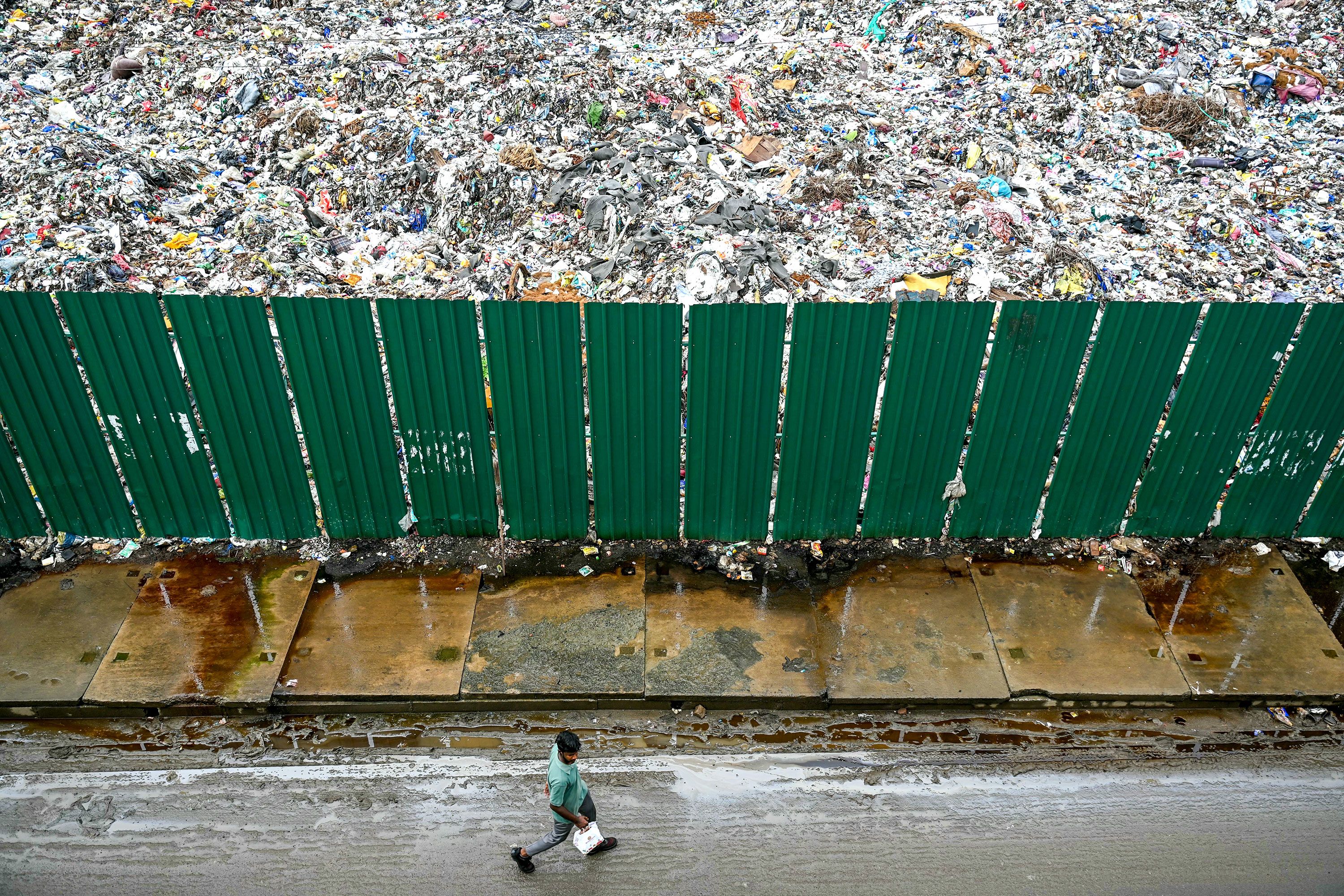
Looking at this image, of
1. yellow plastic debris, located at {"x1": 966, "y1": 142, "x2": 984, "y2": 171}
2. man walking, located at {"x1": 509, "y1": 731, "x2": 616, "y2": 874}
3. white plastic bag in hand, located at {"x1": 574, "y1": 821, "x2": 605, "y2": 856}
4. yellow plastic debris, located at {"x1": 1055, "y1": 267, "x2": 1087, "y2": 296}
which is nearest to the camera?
man walking, located at {"x1": 509, "y1": 731, "x2": 616, "y2": 874}

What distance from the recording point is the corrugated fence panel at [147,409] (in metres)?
4.89

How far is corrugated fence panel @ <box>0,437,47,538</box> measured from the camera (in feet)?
17.8

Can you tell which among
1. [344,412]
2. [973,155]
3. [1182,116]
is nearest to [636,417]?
[344,412]

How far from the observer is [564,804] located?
366 cm

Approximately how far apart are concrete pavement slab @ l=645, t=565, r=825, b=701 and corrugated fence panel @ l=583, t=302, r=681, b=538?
1.37ft

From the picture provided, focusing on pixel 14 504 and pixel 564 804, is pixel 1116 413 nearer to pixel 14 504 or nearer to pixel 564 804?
pixel 564 804

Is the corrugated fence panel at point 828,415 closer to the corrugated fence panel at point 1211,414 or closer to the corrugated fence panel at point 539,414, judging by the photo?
the corrugated fence panel at point 539,414

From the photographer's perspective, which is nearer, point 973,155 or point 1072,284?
point 1072,284

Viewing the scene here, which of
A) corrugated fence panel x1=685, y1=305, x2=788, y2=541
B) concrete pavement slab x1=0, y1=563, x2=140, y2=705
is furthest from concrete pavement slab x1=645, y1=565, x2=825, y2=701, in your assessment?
concrete pavement slab x1=0, y1=563, x2=140, y2=705

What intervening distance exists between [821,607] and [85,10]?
10571mm

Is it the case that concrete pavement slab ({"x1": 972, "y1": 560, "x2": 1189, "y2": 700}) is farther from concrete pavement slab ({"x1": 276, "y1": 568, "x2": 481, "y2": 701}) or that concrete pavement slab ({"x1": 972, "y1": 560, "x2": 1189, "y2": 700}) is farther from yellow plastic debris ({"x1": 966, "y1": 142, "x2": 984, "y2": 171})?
yellow plastic debris ({"x1": 966, "y1": 142, "x2": 984, "y2": 171})

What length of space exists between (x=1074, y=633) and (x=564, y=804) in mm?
3313

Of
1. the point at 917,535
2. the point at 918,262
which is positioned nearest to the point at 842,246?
the point at 918,262

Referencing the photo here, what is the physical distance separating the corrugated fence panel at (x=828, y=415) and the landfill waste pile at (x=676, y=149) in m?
1.71
